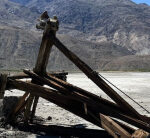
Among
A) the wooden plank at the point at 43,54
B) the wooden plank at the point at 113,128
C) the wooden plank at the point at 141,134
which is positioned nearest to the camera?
the wooden plank at the point at 141,134

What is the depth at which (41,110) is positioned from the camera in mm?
15141

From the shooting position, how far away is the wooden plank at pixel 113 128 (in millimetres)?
7637

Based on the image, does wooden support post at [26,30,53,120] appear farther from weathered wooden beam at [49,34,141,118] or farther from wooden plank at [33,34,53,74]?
weathered wooden beam at [49,34,141,118]

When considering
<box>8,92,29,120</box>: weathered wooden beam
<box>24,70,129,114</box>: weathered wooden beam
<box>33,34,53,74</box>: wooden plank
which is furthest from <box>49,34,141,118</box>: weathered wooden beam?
<box>8,92,29,120</box>: weathered wooden beam

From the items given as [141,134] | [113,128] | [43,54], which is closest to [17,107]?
[43,54]

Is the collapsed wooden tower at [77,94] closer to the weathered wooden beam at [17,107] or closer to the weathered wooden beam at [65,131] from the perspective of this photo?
the weathered wooden beam at [17,107]

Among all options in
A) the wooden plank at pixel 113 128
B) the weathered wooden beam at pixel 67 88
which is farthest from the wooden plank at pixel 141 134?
the weathered wooden beam at pixel 67 88

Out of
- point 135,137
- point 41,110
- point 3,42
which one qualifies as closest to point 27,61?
point 3,42

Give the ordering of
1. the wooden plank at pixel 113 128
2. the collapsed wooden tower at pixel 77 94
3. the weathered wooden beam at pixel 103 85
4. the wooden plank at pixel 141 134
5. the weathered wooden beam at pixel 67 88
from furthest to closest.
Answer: the weathered wooden beam at pixel 67 88, the weathered wooden beam at pixel 103 85, the collapsed wooden tower at pixel 77 94, the wooden plank at pixel 113 128, the wooden plank at pixel 141 134

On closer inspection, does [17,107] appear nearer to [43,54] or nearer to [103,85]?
[43,54]

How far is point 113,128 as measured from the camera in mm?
7938

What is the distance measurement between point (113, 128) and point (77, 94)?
1.23 m

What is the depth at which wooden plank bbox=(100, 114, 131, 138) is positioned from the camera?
25.1 ft

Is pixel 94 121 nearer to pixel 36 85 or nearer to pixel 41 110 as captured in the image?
pixel 36 85
